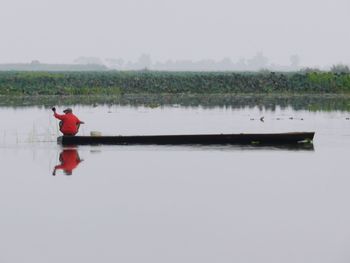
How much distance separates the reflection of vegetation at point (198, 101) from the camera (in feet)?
190

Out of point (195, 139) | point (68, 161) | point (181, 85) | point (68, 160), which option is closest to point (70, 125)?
point (68, 160)

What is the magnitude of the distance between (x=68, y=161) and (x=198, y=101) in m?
38.4

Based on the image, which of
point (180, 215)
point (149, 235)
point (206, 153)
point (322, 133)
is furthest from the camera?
point (322, 133)

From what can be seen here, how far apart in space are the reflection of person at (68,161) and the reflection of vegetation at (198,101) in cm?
2724

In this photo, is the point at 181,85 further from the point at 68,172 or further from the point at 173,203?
the point at 173,203

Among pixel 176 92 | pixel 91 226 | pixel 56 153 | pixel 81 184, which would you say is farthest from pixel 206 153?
pixel 176 92

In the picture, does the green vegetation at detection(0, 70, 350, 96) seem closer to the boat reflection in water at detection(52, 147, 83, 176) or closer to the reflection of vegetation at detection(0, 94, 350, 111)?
the reflection of vegetation at detection(0, 94, 350, 111)

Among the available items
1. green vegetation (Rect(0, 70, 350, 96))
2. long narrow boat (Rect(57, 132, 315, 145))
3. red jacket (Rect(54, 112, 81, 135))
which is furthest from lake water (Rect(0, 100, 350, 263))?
green vegetation (Rect(0, 70, 350, 96))

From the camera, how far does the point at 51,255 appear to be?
1327 centimetres

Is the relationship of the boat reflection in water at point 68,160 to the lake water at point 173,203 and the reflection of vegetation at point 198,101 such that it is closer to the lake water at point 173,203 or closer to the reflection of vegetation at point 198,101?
the lake water at point 173,203

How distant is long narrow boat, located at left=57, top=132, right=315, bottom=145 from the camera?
2914 cm

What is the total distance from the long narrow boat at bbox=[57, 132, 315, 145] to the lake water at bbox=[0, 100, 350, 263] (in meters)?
0.35

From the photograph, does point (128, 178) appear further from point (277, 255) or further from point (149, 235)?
point (277, 255)

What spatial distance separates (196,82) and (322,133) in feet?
139
